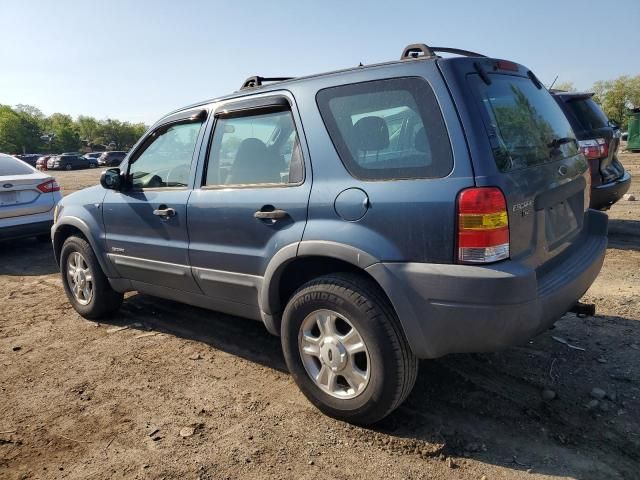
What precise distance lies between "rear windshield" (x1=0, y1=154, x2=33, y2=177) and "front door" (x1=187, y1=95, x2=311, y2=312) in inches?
218

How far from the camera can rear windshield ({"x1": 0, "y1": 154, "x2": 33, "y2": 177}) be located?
24.3 ft

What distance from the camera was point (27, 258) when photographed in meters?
7.50

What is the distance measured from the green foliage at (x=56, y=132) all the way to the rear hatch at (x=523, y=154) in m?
80.0

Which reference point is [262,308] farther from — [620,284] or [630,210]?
[630,210]

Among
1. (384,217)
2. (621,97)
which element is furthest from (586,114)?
(621,97)

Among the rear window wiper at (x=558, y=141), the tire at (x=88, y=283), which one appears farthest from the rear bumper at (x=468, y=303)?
the tire at (x=88, y=283)

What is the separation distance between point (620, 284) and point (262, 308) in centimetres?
370

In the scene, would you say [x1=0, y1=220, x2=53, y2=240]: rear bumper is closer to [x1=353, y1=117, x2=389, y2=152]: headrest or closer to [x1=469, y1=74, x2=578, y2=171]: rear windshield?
[x1=353, y1=117, x2=389, y2=152]: headrest

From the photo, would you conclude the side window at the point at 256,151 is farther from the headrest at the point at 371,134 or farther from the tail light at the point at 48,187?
the tail light at the point at 48,187

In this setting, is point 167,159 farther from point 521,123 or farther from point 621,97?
point 621,97

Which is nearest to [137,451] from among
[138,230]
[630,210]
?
[138,230]

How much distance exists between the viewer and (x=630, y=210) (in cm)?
828

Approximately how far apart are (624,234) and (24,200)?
8654 mm

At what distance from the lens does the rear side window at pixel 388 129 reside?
240 centimetres
